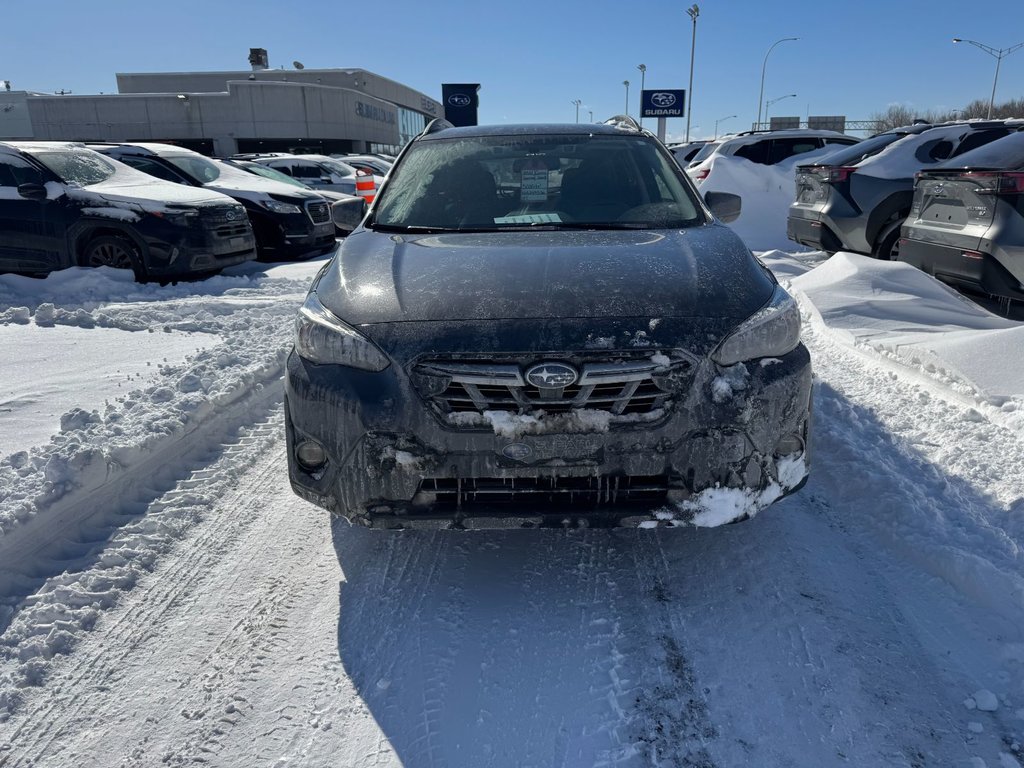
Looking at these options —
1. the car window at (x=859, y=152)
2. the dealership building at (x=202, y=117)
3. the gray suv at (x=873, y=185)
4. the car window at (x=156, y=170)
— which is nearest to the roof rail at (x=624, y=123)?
the gray suv at (x=873, y=185)

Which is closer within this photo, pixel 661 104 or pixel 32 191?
pixel 32 191

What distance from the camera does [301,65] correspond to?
57.4 m

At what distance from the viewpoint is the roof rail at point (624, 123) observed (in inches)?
174

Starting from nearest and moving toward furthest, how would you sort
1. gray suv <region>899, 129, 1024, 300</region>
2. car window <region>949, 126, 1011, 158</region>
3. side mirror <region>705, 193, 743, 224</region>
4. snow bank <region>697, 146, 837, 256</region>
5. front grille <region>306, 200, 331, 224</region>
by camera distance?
side mirror <region>705, 193, 743, 224</region> → gray suv <region>899, 129, 1024, 300</region> → car window <region>949, 126, 1011, 158</region> → front grille <region>306, 200, 331, 224</region> → snow bank <region>697, 146, 837, 256</region>

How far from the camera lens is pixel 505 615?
2453 millimetres

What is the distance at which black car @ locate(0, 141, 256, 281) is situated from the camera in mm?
7902

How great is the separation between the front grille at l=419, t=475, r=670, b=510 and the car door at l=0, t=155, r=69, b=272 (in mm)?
7580

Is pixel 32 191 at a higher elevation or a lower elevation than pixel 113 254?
higher

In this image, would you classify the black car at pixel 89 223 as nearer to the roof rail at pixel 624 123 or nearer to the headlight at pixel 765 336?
the roof rail at pixel 624 123

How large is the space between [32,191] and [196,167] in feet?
12.0

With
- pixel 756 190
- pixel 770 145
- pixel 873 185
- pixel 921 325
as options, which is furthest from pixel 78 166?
pixel 770 145

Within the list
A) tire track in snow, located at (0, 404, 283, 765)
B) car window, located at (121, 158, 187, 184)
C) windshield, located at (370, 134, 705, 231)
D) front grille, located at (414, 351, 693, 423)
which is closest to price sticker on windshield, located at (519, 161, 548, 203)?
windshield, located at (370, 134, 705, 231)

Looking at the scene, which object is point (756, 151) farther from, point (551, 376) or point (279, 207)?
point (551, 376)

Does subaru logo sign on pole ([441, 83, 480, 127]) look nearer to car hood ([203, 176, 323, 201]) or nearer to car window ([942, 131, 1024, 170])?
car hood ([203, 176, 323, 201])
